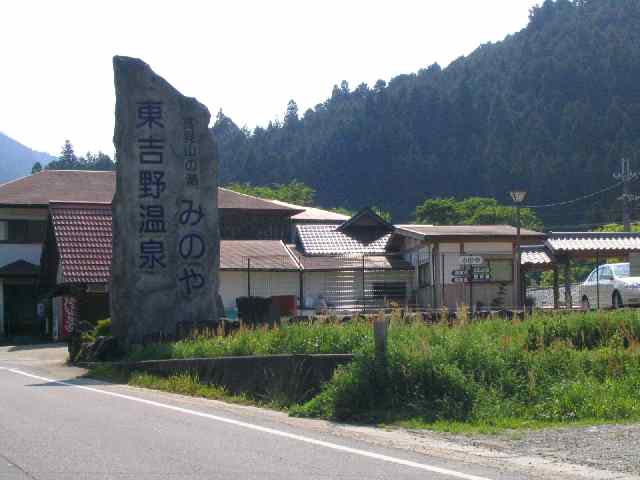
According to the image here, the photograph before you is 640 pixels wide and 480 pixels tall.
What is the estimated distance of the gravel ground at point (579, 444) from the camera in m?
9.04

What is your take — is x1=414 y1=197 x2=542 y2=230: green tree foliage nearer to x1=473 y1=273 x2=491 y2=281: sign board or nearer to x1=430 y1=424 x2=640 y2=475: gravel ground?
x1=473 y1=273 x2=491 y2=281: sign board

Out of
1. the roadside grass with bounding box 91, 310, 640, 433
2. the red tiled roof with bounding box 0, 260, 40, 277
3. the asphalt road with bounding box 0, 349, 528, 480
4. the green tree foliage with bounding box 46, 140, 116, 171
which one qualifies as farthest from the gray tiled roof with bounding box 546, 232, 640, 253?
the green tree foliage with bounding box 46, 140, 116, 171

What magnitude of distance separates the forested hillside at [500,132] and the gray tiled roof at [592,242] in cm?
5490

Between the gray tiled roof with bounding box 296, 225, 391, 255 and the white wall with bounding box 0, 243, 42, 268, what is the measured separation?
40.5 feet

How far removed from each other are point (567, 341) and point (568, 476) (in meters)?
6.60

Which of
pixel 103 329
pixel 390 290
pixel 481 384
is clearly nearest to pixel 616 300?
pixel 390 290

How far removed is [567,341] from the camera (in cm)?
1480

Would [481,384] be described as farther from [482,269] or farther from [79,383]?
[482,269]

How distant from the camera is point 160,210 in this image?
2195 centimetres

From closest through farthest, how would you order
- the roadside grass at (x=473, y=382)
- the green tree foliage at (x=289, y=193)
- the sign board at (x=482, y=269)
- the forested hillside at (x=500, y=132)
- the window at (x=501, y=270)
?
the roadside grass at (x=473, y=382) → the sign board at (x=482, y=269) → the window at (x=501, y=270) → the green tree foliage at (x=289, y=193) → the forested hillside at (x=500, y=132)

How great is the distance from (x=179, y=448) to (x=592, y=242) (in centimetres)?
2416

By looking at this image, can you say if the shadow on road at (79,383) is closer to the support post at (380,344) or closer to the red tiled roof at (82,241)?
the support post at (380,344)

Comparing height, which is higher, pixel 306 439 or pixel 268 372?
pixel 268 372

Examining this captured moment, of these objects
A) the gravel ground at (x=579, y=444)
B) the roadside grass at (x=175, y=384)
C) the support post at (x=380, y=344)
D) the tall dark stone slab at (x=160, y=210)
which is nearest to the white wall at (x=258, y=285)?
the tall dark stone slab at (x=160, y=210)
